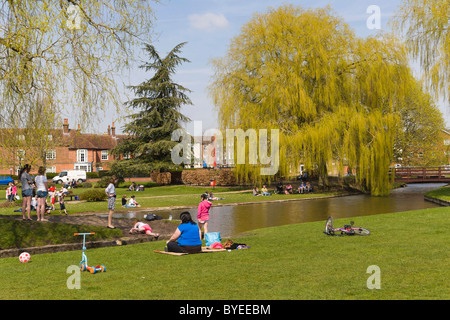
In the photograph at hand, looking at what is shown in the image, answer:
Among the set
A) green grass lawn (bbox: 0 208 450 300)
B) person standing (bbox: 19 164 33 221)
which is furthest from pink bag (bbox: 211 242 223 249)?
person standing (bbox: 19 164 33 221)

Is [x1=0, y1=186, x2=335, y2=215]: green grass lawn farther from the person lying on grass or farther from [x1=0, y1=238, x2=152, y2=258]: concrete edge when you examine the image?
[x1=0, y1=238, x2=152, y2=258]: concrete edge

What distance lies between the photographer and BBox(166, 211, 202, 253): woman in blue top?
11.7m

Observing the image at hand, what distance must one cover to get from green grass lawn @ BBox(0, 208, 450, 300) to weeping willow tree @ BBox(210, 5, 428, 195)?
78.1ft

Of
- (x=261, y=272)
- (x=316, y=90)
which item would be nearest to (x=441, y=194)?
(x=316, y=90)

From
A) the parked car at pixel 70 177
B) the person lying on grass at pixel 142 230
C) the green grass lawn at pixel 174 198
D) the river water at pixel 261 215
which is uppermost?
the parked car at pixel 70 177

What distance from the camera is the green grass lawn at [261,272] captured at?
24.2 ft

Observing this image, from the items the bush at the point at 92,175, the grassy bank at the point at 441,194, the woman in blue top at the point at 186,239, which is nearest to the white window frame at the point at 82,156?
the bush at the point at 92,175

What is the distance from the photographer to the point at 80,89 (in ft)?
39.4

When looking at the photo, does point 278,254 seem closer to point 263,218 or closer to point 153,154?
point 263,218

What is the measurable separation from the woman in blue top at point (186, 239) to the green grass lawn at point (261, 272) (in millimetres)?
352

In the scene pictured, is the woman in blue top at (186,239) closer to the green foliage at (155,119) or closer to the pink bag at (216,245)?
the pink bag at (216,245)

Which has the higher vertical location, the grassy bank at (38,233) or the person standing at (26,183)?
the person standing at (26,183)

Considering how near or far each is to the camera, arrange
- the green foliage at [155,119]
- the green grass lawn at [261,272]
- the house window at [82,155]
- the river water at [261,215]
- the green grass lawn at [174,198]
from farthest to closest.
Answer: the house window at [82,155]
the green foliage at [155,119]
the green grass lawn at [174,198]
the river water at [261,215]
the green grass lawn at [261,272]
